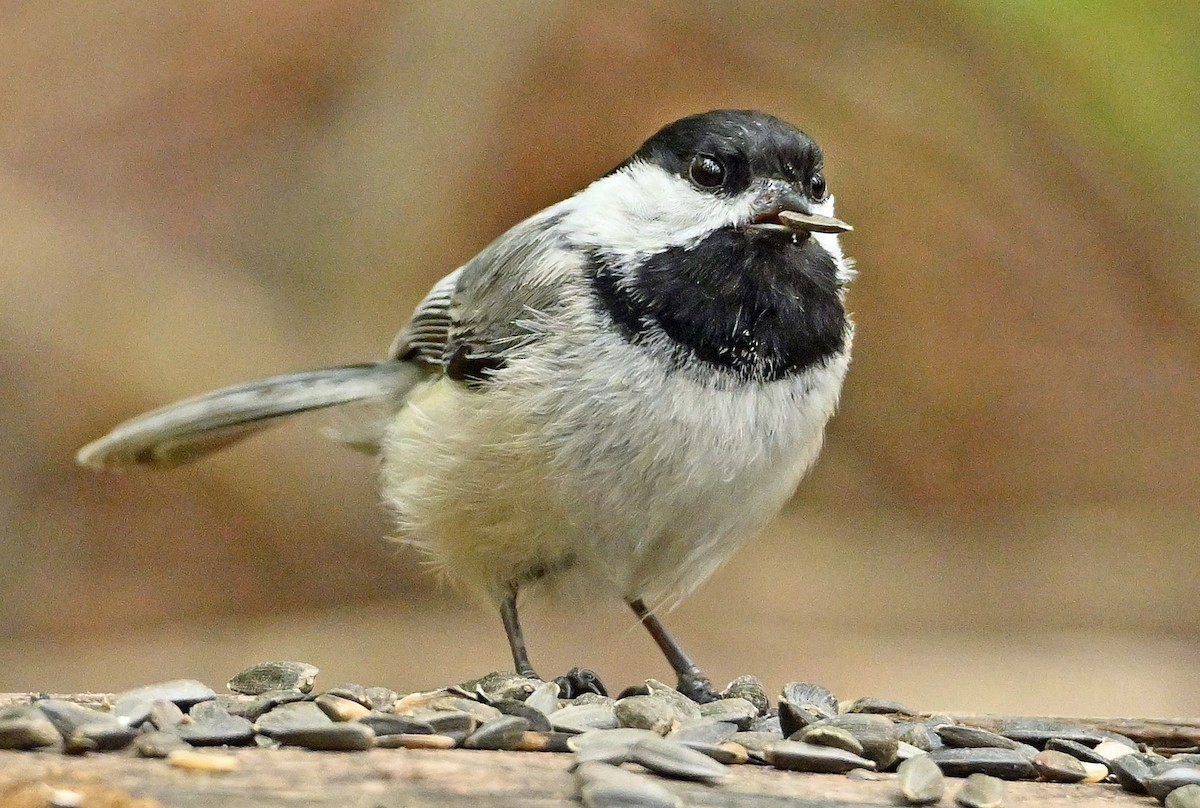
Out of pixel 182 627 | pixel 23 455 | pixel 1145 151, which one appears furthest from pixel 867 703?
pixel 23 455

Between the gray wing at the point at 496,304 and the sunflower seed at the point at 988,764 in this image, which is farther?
the gray wing at the point at 496,304

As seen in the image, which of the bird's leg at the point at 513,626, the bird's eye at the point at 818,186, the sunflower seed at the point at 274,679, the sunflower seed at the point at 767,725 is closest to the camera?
the sunflower seed at the point at 767,725

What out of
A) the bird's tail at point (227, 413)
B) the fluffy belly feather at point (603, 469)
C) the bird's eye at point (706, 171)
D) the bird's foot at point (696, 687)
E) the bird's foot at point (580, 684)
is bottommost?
the bird's foot at point (580, 684)

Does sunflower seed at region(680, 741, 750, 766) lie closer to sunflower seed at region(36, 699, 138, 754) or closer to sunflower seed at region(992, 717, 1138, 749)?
sunflower seed at region(992, 717, 1138, 749)

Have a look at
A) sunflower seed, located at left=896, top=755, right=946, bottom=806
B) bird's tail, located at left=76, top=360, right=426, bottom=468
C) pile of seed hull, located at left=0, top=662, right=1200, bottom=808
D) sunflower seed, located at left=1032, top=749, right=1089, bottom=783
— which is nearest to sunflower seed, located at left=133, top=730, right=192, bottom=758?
pile of seed hull, located at left=0, top=662, right=1200, bottom=808

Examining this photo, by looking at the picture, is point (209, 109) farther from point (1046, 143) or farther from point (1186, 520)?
point (1186, 520)

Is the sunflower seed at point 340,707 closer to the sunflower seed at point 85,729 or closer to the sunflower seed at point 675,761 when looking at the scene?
the sunflower seed at point 85,729

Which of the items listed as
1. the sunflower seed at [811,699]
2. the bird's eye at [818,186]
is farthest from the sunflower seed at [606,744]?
the bird's eye at [818,186]

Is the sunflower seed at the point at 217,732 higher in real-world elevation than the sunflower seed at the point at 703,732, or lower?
lower
